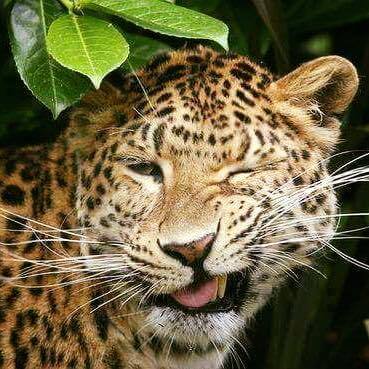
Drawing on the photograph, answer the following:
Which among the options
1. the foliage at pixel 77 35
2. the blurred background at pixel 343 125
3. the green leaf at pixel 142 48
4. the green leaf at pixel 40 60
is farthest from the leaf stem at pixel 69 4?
the blurred background at pixel 343 125

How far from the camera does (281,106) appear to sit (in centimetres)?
392

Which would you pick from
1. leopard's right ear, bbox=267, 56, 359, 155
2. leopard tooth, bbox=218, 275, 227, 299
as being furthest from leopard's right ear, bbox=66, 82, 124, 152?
leopard tooth, bbox=218, 275, 227, 299

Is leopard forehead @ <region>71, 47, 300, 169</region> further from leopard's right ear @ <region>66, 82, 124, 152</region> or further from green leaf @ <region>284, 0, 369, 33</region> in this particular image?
green leaf @ <region>284, 0, 369, 33</region>

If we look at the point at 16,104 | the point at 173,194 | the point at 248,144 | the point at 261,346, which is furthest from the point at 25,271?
the point at 261,346

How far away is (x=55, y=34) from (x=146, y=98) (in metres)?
0.75

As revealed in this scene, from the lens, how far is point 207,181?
12.1 ft

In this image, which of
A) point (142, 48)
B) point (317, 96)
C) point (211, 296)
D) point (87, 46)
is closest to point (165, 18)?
point (87, 46)

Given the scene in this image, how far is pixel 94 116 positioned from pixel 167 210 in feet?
1.97

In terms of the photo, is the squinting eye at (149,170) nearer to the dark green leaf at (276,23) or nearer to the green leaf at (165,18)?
the green leaf at (165,18)

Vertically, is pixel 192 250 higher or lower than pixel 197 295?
higher

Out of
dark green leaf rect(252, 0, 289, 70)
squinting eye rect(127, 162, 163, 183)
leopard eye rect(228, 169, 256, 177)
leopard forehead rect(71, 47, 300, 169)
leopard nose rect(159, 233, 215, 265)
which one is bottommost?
leopard nose rect(159, 233, 215, 265)

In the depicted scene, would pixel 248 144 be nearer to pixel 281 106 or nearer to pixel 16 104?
pixel 281 106

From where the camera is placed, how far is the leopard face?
362 cm

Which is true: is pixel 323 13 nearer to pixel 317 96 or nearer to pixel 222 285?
pixel 317 96
